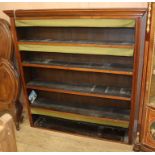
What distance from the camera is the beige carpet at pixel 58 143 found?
6.97 feet

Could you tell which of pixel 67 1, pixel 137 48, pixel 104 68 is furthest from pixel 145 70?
pixel 67 1

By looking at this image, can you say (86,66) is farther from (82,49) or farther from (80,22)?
(80,22)

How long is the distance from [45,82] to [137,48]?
1.11 meters

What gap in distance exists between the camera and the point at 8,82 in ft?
7.56

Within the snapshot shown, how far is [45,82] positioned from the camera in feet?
7.75

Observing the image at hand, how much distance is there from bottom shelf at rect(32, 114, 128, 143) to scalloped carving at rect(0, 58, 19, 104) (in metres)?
0.37

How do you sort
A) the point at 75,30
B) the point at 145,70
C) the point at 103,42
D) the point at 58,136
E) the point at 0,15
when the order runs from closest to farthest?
1. the point at 145,70
2. the point at 103,42
3. the point at 75,30
4. the point at 58,136
5. the point at 0,15

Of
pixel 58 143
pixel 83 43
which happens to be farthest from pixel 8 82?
pixel 83 43

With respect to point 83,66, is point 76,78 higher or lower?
lower

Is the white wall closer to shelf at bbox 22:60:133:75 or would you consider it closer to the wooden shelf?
the wooden shelf

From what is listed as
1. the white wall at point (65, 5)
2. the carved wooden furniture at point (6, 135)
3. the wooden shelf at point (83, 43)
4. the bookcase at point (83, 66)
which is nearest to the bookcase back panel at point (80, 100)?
the bookcase at point (83, 66)

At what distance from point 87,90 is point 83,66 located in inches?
10.2

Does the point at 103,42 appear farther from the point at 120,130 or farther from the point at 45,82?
the point at 120,130

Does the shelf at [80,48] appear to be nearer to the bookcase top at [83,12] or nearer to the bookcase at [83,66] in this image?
the bookcase at [83,66]
